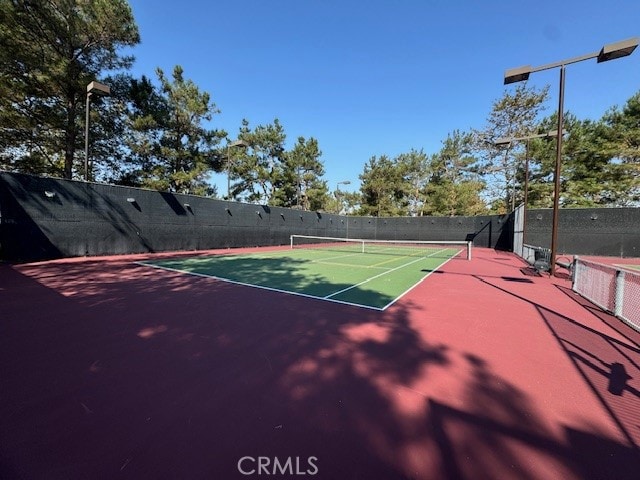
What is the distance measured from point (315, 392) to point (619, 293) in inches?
239

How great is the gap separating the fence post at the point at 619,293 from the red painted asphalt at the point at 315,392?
17.3 inches

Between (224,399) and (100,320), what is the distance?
3.17 m

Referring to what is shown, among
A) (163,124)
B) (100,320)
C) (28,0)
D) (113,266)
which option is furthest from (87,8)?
(100,320)

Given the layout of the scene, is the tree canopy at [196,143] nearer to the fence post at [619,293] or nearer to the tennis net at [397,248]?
the tennis net at [397,248]

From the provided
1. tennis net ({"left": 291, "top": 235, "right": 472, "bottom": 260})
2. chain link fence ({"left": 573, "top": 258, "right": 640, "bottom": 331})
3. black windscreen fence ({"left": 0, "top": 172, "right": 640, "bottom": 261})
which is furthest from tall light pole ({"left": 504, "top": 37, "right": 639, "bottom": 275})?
black windscreen fence ({"left": 0, "top": 172, "right": 640, "bottom": 261})

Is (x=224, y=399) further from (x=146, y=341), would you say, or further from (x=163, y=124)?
(x=163, y=124)

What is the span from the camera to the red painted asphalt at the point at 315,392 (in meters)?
1.88

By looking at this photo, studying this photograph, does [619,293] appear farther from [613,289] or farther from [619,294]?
[613,289]

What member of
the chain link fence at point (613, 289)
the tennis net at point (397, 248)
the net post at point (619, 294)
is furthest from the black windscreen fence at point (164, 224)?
the net post at point (619, 294)

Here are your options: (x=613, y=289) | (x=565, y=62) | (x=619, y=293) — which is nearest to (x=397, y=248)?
(x=565, y=62)

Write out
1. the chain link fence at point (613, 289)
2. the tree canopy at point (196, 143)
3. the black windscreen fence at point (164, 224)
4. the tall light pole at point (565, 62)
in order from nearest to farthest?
the chain link fence at point (613, 289)
the tall light pole at point (565, 62)
the black windscreen fence at point (164, 224)
the tree canopy at point (196, 143)

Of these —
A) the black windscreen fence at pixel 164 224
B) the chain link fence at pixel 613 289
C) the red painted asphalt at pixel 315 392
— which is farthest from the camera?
the black windscreen fence at pixel 164 224

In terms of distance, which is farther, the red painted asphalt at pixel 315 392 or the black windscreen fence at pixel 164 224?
the black windscreen fence at pixel 164 224

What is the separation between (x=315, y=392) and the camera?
2.65m
